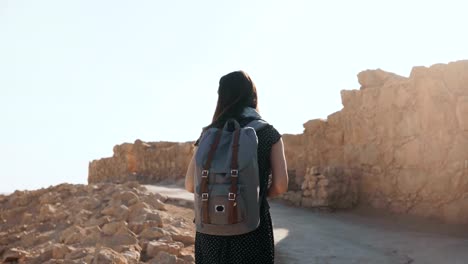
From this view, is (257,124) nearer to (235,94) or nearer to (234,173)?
(235,94)

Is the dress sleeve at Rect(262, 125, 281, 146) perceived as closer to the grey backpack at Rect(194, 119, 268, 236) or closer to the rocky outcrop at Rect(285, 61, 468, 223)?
the grey backpack at Rect(194, 119, 268, 236)

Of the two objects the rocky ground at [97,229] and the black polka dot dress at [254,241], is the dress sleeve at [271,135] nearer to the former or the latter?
the black polka dot dress at [254,241]

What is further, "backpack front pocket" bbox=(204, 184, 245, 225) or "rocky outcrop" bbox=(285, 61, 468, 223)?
"rocky outcrop" bbox=(285, 61, 468, 223)

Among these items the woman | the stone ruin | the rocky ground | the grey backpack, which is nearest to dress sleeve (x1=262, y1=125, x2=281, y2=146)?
the woman

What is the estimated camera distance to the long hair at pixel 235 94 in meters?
2.62

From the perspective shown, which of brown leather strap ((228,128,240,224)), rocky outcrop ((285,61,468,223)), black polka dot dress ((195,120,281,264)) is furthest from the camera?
rocky outcrop ((285,61,468,223))

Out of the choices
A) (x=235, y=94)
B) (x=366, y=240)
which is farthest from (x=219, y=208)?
(x=366, y=240)

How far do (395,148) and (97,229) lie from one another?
5.58 metres

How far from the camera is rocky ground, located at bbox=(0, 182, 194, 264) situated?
567 cm

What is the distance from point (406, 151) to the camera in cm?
856

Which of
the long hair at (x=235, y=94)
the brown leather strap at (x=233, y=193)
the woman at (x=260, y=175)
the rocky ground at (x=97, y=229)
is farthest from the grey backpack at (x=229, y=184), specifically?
the rocky ground at (x=97, y=229)

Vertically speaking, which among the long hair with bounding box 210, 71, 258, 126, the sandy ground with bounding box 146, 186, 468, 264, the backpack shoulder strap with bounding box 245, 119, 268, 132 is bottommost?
the sandy ground with bounding box 146, 186, 468, 264

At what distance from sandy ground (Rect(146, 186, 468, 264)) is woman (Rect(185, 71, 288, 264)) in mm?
3377

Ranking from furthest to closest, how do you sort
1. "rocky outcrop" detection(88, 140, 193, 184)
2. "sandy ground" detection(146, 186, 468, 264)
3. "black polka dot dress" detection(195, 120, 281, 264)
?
"rocky outcrop" detection(88, 140, 193, 184) → "sandy ground" detection(146, 186, 468, 264) → "black polka dot dress" detection(195, 120, 281, 264)
